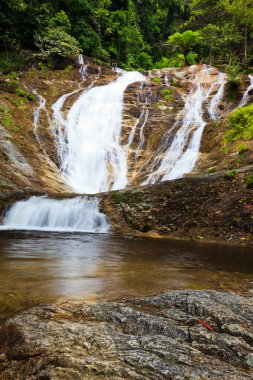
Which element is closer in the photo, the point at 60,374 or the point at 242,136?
the point at 60,374

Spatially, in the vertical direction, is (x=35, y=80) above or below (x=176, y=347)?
above

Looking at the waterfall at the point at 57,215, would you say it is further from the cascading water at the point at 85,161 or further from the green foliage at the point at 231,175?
the green foliage at the point at 231,175

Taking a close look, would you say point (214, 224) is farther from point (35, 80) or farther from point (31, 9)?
point (31, 9)

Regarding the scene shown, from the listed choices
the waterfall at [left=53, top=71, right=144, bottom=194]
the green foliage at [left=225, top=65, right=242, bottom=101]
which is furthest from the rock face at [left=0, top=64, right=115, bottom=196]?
the green foliage at [left=225, top=65, right=242, bottom=101]

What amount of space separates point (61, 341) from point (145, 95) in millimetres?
23550

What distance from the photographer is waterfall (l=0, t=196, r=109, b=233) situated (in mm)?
12031

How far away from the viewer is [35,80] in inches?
987

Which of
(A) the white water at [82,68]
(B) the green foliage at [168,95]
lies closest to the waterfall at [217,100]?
(B) the green foliage at [168,95]

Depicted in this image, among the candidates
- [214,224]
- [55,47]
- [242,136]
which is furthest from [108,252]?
[55,47]

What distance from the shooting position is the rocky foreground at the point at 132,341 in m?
2.57

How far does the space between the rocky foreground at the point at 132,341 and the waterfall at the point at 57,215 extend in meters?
8.17

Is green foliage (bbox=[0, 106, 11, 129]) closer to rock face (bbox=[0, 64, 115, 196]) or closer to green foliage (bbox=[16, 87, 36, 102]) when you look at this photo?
rock face (bbox=[0, 64, 115, 196])

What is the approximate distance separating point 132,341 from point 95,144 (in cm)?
1738

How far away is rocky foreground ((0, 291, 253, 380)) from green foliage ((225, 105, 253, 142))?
13.0 meters
